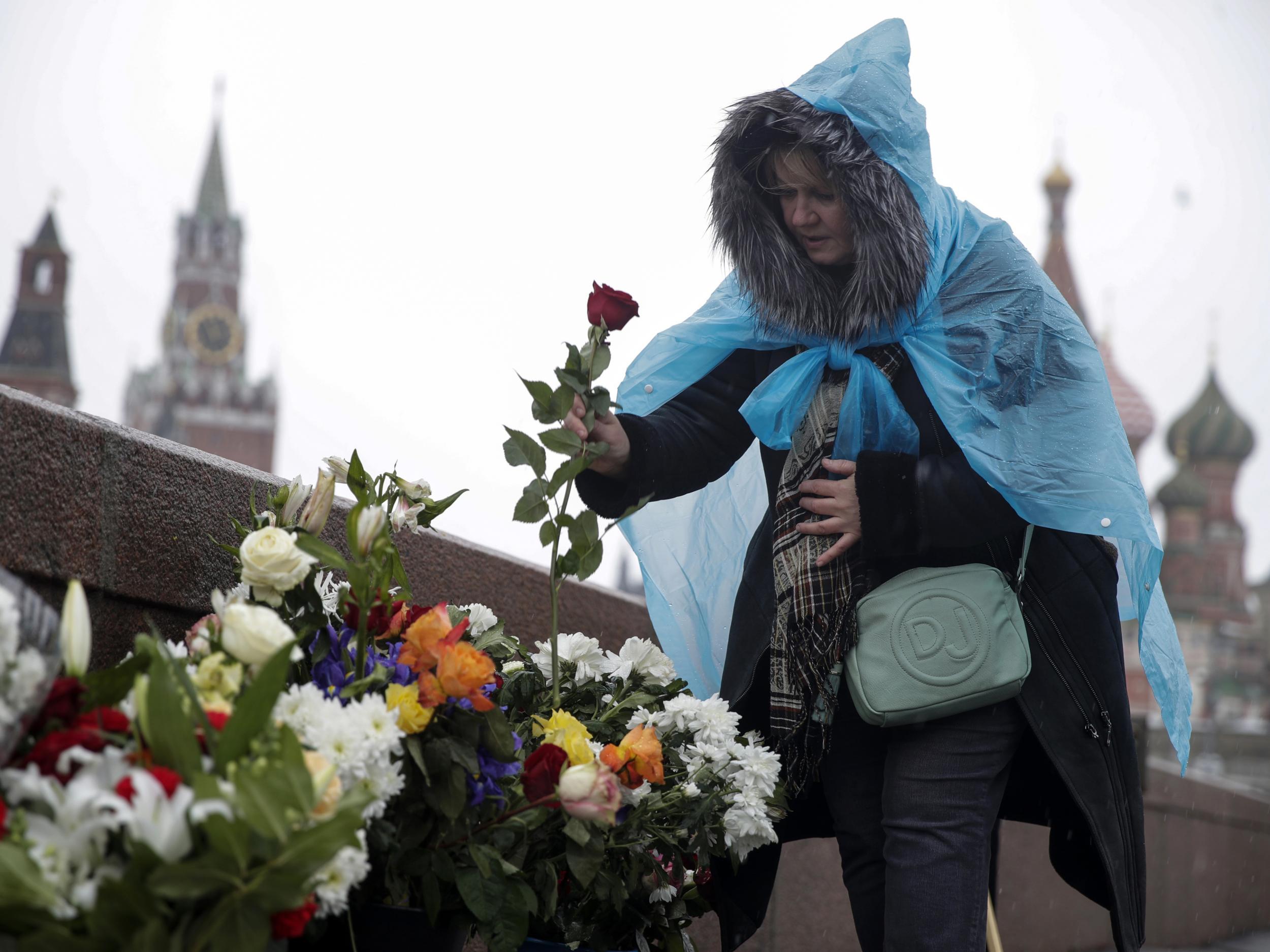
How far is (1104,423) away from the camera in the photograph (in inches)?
89.0

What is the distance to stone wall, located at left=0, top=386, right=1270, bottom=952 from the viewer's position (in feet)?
6.93

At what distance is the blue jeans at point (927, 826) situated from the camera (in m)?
2.11

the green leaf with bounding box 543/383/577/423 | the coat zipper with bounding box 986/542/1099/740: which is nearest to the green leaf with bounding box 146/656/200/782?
the green leaf with bounding box 543/383/577/423

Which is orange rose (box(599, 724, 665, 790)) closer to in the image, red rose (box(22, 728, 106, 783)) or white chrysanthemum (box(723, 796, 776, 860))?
white chrysanthemum (box(723, 796, 776, 860))

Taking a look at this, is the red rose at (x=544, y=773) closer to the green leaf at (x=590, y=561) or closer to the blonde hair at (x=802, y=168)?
the green leaf at (x=590, y=561)

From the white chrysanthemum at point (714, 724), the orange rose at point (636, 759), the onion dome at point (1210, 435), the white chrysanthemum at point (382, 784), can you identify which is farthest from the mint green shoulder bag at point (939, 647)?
the onion dome at point (1210, 435)

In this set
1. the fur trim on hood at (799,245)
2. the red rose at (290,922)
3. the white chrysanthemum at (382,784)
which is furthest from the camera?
the fur trim on hood at (799,245)

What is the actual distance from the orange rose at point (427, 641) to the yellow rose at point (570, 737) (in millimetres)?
243

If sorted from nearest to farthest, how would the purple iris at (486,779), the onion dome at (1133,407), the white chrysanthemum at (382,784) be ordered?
the white chrysanthemum at (382,784) < the purple iris at (486,779) < the onion dome at (1133,407)

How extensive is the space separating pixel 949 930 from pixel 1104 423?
860 mm

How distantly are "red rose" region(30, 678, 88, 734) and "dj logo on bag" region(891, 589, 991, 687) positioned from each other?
1.28m

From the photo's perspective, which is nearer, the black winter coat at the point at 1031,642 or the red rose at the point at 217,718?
the red rose at the point at 217,718

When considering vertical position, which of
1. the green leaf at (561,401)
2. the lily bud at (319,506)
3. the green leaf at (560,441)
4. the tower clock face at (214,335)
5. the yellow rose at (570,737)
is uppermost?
the tower clock face at (214,335)

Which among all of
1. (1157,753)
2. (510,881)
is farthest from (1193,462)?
(510,881)
